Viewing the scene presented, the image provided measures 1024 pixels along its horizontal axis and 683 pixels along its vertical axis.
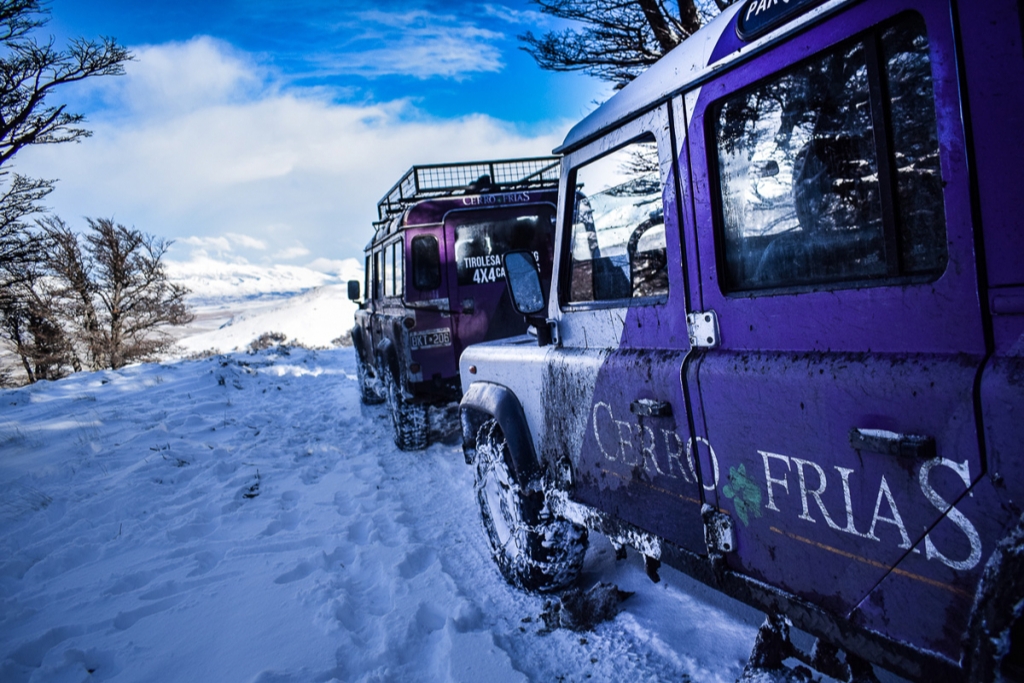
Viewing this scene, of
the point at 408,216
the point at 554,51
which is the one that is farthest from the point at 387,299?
the point at 554,51

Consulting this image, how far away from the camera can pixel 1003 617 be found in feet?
3.22

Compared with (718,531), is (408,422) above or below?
below

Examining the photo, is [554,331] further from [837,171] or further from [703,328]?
[837,171]

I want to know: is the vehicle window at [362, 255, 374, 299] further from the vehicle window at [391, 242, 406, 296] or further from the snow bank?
the snow bank

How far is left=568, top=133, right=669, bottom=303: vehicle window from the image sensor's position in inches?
73.1

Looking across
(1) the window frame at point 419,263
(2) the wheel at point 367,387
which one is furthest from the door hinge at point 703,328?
(2) the wheel at point 367,387

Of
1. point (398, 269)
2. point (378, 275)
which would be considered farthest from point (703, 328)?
point (378, 275)

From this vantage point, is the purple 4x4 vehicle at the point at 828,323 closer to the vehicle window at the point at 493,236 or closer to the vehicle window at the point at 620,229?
the vehicle window at the point at 620,229

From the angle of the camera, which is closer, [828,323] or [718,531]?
[828,323]

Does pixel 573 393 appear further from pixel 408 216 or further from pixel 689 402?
pixel 408 216

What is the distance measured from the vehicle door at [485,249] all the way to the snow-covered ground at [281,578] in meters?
1.49

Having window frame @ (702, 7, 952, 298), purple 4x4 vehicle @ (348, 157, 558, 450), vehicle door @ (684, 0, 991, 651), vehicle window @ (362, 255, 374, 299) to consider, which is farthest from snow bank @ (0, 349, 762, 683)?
vehicle window @ (362, 255, 374, 299)

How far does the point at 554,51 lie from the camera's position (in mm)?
7332

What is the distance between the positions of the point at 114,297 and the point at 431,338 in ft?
61.5
